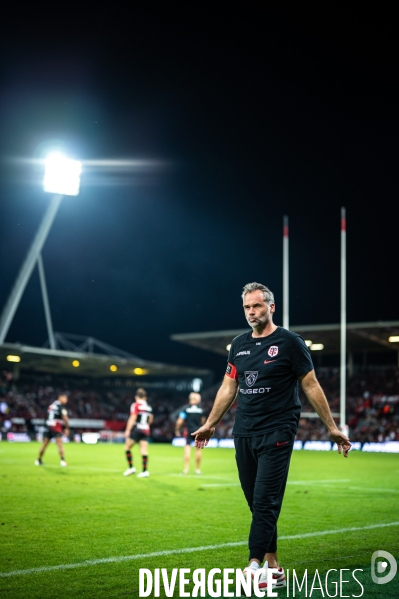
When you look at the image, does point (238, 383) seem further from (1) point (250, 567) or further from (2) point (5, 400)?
(2) point (5, 400)

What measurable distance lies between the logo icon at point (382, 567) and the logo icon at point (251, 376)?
6.17 feet

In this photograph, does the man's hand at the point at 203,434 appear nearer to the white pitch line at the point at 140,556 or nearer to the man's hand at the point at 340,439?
the man's hand at the point at 340,439

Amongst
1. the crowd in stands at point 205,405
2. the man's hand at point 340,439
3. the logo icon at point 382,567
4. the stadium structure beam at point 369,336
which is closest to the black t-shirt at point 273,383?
the man's hand at point 340,439

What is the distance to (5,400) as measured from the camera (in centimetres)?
5409

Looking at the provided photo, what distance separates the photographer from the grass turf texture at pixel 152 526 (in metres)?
5.98

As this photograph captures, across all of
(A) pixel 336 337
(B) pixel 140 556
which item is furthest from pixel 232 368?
(A) pixel 336 337

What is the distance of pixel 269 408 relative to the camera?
18.8ft

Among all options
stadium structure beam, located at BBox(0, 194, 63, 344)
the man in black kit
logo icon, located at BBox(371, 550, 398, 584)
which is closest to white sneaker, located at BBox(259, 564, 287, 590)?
the man in black kit

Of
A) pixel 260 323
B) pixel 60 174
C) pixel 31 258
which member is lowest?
pixel 260 323

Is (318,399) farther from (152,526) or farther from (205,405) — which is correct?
(205,405)

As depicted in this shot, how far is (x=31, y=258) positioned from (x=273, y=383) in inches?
1513

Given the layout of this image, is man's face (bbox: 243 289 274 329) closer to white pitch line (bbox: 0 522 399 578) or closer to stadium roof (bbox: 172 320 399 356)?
white pitch line (bbox: 0 522 399 578)

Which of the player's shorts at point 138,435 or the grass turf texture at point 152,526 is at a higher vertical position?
the player's shorts at point 138,435

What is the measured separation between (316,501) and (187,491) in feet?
9.04
